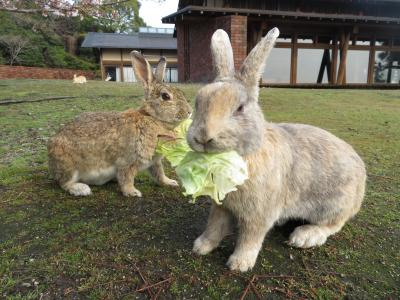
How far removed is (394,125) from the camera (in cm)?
723

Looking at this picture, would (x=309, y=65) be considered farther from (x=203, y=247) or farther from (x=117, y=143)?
(x=203, y=247)

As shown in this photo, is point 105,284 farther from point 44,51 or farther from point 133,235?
point 44,51

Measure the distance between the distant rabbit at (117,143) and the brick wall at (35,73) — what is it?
27997mm

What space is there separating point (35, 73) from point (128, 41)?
9776 mm

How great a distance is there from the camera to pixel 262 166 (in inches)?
91.6

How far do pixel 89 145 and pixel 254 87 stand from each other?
2.00 m

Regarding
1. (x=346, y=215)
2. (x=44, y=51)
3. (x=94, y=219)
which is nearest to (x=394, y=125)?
A: (x=346, y=215)

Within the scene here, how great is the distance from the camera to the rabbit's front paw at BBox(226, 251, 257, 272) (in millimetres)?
2348

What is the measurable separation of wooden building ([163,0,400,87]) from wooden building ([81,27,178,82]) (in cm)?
1364

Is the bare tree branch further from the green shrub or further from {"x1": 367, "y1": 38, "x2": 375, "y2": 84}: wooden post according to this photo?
{"x1": 367, "y1": 38, "x2": 375, "y2": 84}: wooden post

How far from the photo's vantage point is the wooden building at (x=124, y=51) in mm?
34594

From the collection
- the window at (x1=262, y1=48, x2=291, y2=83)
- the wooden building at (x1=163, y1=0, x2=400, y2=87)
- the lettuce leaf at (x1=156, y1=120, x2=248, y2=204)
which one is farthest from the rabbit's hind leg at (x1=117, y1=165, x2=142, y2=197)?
the window at (x1=262, y1=48, x2=291, y2=83)

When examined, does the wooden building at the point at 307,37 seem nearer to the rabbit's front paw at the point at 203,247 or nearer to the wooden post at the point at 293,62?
the wooden post at the point at 293,62

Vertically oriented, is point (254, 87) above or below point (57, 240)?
above
